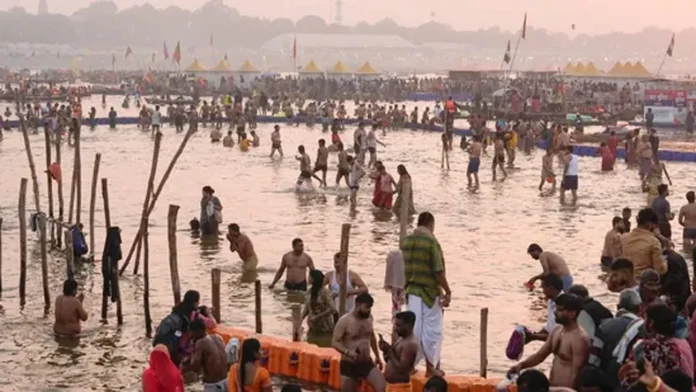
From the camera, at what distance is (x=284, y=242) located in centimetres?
2100

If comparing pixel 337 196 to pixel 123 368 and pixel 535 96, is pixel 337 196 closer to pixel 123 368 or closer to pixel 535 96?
pixel 123 368

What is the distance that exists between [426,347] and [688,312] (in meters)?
2.65

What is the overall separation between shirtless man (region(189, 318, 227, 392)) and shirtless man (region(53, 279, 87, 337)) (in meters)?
4.27

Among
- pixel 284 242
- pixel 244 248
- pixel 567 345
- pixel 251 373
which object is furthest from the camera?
pixel 284 242

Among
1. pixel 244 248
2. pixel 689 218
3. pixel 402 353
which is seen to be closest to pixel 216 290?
pixel 402 353

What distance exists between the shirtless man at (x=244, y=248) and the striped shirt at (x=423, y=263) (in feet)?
21.7

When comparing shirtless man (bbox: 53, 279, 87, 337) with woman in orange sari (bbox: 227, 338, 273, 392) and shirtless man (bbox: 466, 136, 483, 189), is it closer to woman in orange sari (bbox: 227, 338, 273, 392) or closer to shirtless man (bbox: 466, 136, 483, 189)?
woman in orange sari (bbox: 227, 338, 273, 392)

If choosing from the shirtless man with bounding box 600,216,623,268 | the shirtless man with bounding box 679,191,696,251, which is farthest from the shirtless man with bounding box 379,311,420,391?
the shirtless man with bounding box 679,191,696,251

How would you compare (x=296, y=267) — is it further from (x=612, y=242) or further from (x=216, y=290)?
(x=612, y=242)

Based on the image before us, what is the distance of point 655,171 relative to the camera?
79.3ft

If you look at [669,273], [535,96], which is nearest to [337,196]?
[669,273]

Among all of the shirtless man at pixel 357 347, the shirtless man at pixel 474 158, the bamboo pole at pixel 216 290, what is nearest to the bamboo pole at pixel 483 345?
the shirtless man at pixel 357 347

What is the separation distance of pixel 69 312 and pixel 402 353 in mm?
5401

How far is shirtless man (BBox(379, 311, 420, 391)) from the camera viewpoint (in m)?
9.93
